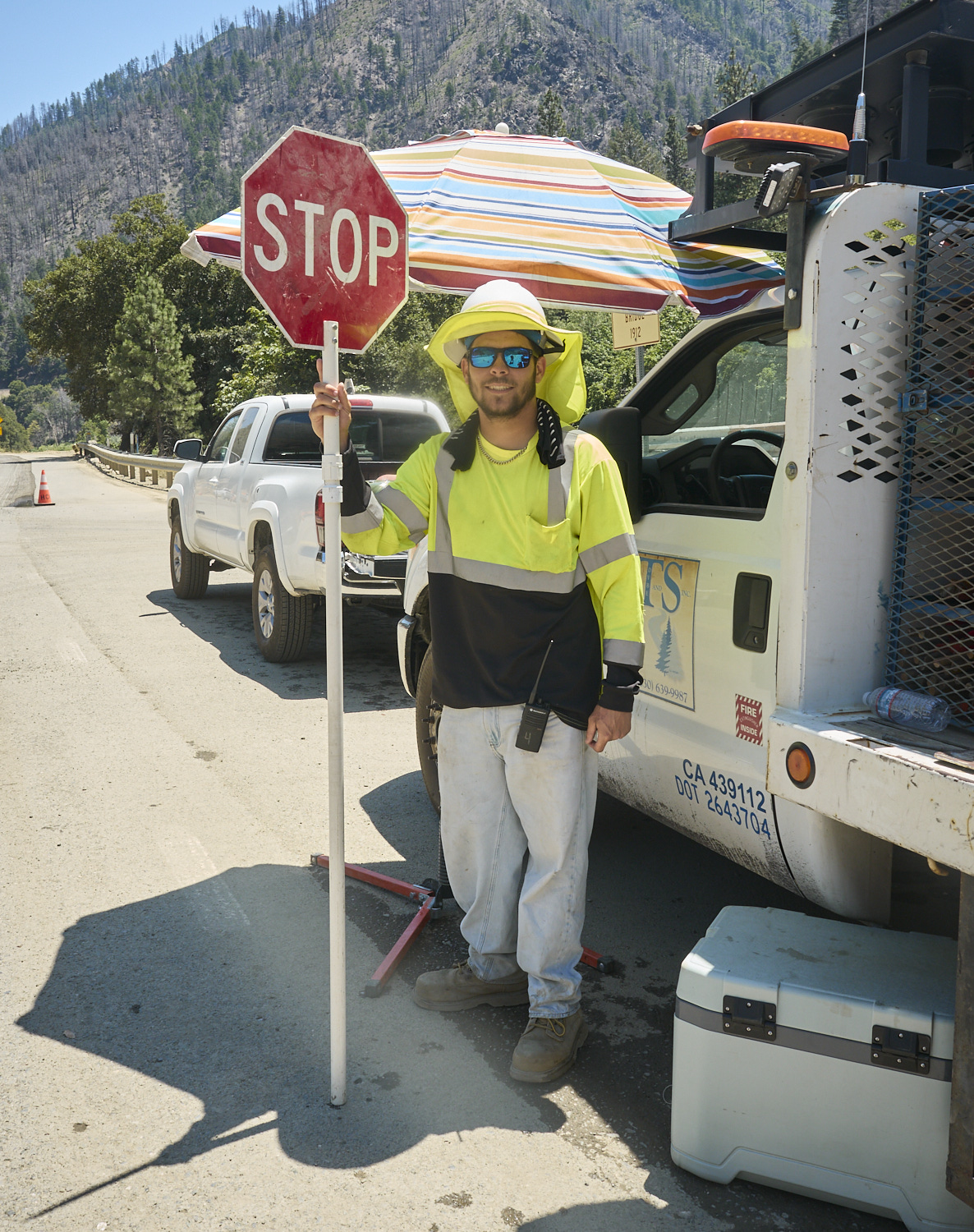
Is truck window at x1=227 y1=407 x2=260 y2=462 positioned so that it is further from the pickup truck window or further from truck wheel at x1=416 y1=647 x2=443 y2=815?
truck wheel at x1=416 y1=647 x2=443 y2=815

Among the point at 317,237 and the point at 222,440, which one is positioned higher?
the point at 317,237

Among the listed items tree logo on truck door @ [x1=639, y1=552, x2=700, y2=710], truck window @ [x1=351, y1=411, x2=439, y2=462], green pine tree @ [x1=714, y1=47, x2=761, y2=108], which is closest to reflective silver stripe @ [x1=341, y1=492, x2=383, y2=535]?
tree logo on truck door @ [x1=639, y1=552, x2=700, y2=710]

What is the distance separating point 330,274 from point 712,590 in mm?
1452

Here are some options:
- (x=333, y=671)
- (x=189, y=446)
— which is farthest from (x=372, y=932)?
(x=189, y=446)

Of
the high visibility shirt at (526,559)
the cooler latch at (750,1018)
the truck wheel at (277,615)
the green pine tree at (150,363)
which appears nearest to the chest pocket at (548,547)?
the high visibility shirt at (526,559)

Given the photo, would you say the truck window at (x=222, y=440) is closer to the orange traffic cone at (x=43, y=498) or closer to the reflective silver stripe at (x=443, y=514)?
the reflective silver stripe at (x=443, y=514)

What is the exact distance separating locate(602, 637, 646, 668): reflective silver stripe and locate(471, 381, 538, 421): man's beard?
708 millimetres

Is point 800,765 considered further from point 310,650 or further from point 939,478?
point 310,650

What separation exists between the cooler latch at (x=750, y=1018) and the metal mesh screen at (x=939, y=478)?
801 millimetres

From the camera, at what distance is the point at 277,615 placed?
25.9 feet

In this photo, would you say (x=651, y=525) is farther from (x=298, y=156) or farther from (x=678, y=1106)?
(x=678, y=1106)

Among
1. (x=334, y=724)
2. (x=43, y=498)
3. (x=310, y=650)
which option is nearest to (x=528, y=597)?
(x=334, y=724)

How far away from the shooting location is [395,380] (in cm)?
2575

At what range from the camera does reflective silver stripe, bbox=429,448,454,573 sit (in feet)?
10.3
